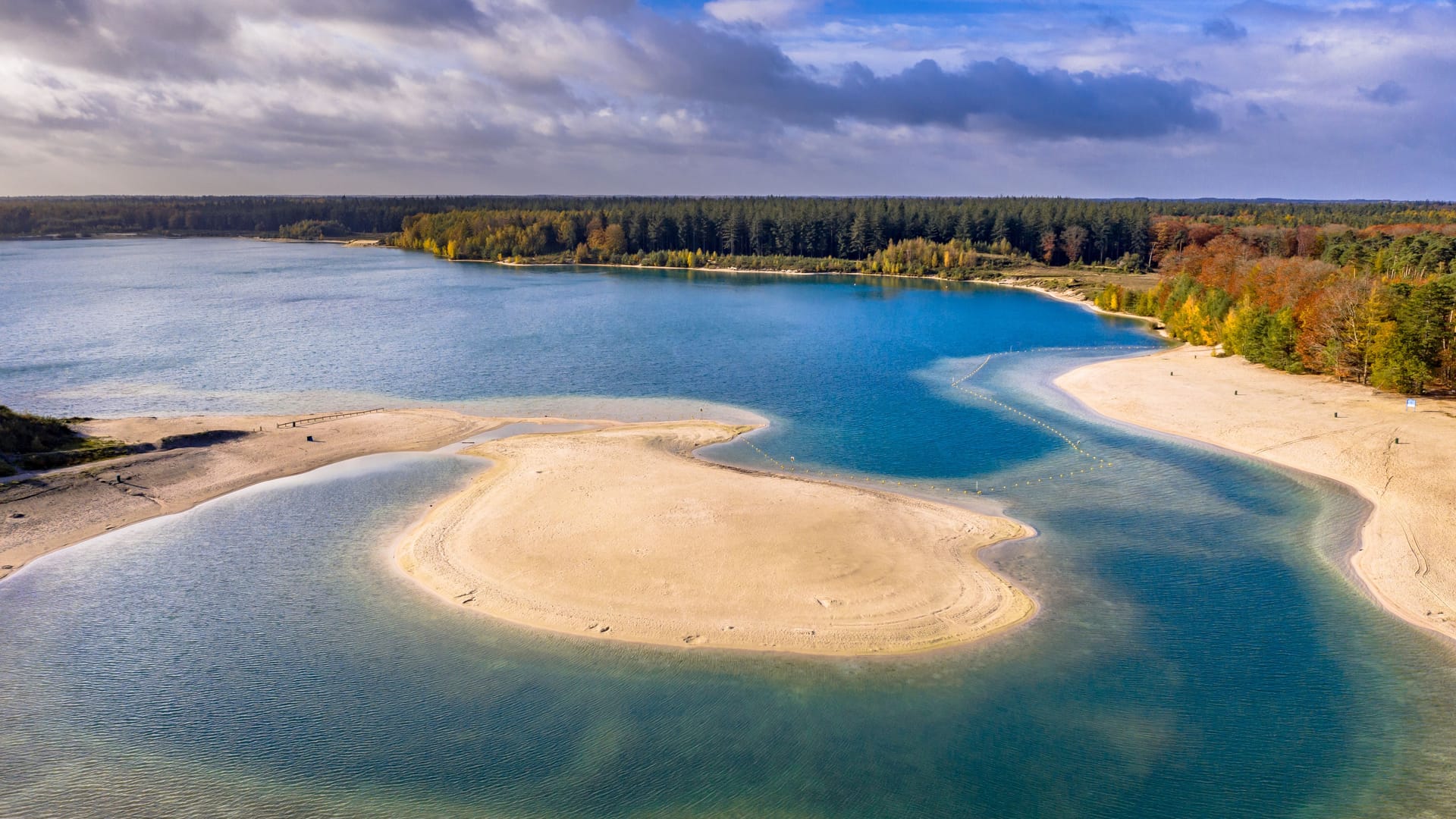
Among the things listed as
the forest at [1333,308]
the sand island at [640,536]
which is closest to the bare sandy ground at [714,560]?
the sand island at [640,536]

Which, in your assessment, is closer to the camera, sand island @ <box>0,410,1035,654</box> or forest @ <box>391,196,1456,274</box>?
sand island @ <box>0,410,1035,654</box>

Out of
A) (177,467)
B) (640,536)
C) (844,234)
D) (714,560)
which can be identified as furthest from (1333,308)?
(844,234)

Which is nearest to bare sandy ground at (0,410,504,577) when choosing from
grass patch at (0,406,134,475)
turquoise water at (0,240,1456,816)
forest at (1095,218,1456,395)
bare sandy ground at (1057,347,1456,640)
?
grass patch at (0,406,134,475)

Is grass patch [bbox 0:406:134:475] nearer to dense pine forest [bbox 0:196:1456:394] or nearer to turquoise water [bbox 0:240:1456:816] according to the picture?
turquoise water [bbox 0:240:1456:816]

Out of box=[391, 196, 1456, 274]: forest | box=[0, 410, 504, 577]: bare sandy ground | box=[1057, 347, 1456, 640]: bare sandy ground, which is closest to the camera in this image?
box=[1057, 347, 1456, 640]: bare sandy ground

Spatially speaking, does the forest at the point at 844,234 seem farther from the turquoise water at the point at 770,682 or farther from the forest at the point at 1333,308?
the turquoise water at the point at 770,682

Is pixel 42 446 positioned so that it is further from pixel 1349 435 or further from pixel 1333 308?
pixel 1333 308
